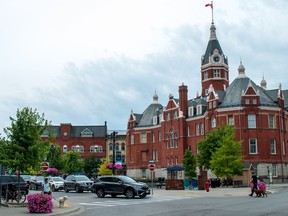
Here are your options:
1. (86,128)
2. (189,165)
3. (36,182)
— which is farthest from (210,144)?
(86,128)

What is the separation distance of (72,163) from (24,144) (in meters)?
59.6

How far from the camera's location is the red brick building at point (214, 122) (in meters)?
59.8

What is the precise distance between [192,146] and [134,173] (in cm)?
1840

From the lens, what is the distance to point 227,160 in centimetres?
4812

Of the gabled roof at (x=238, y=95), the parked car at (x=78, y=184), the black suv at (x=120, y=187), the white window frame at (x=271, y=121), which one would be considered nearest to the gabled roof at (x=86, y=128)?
the gabled roof at (x=238, y=95)

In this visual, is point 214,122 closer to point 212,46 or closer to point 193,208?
point 212,46

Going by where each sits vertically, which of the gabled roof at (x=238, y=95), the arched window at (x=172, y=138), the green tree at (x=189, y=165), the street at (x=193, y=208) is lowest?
the street at (x=193, y=208)

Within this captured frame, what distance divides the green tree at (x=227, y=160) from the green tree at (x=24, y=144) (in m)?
27.6

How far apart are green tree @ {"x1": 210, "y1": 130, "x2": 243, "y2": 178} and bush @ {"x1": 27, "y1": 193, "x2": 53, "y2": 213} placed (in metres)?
31.0

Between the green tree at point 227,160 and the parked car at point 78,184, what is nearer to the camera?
the parked car at point 78,184

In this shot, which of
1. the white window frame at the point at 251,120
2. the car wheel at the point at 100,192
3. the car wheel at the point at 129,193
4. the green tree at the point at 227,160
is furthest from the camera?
the white window frame at the point at 251,120

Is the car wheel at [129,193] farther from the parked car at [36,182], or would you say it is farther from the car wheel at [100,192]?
the parked car at [36,182]

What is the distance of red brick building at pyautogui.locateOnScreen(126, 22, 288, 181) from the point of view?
59844 millimetres

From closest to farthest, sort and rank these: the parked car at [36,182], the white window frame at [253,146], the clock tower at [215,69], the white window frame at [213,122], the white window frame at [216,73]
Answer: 1. the parked car at [36,182]
2. the white window frame at [253,146]
3. the white window frame at [213,122]
4. the clock tower at [215,69]
5. the white window frame at [216,73]
